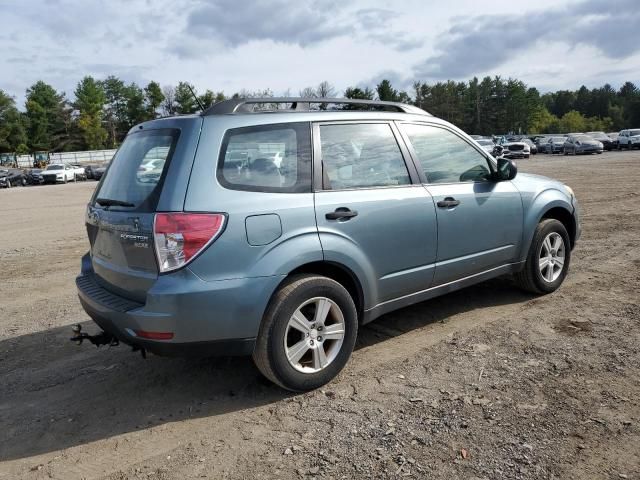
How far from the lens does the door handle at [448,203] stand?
4323 millimetres

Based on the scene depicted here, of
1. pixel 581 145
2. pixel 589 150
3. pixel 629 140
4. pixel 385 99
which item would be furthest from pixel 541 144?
pixel 385 99

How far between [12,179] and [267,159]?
145ft

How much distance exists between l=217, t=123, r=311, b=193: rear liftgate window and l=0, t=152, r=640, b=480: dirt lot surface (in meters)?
1.43

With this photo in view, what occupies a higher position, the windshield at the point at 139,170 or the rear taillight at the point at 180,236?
the windshield at the point at 139,170

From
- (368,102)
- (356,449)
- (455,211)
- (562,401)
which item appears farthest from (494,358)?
(368,102)

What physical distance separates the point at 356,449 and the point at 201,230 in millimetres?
1505

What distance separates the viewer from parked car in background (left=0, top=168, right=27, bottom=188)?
39.8 m

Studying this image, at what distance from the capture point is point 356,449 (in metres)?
2.96

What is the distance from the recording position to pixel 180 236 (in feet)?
10.2

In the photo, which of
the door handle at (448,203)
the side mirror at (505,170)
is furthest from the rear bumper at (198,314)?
the side mirror at (505,170)

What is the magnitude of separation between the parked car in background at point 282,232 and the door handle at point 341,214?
20mm

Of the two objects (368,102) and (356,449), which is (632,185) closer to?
(368,102)

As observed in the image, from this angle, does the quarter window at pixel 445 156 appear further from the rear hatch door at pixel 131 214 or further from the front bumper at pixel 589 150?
the front bumper at pixel 589 150

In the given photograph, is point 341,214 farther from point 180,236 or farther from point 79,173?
point 79,173
